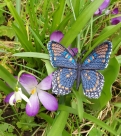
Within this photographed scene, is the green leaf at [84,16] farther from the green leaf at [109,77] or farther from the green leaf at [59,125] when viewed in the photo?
the green leaf at [59,125]

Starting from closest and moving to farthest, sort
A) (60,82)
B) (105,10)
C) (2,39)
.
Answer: (60,82)
(105,10)
(2,39)

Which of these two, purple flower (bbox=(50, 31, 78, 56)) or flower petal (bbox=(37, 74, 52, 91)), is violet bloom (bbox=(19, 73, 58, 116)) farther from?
purple flower (bbox=(50, 31, 78, 56))

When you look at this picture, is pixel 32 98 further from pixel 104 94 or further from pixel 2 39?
pixel 2 39

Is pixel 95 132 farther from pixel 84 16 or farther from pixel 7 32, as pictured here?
pixel 7 32

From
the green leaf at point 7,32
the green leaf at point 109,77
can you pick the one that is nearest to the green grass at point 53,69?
the green leaf at point 109,77

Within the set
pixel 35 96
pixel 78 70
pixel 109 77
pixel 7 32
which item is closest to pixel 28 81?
pixel 35 96

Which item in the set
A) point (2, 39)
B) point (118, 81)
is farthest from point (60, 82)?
point (2, 39)
